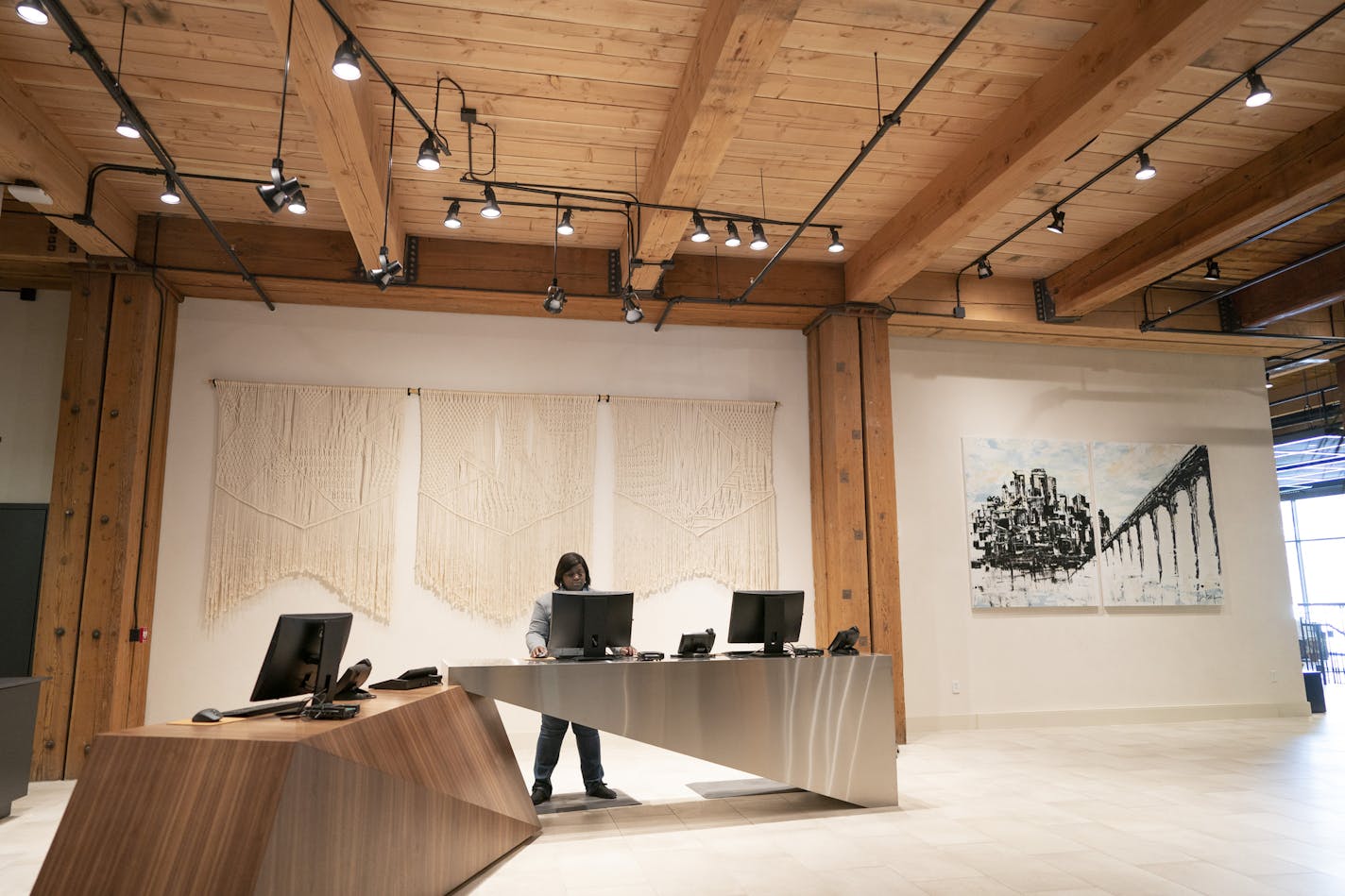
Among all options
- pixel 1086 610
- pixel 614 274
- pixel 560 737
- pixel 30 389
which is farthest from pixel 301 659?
pixel 1086 610

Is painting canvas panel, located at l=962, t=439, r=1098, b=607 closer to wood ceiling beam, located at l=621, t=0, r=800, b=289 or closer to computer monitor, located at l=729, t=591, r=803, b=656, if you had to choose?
computer monitor, located at l=729, t=591, r=803, b=656

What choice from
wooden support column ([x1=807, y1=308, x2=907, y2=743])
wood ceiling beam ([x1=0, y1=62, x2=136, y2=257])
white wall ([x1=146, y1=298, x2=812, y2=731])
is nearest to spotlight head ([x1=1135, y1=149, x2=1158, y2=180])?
wooden support column ([x1=807, y1=308, x2=907, y2=743])

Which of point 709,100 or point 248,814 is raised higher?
point 709,100

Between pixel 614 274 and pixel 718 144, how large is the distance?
2.52m

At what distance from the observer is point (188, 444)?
6.72 meters

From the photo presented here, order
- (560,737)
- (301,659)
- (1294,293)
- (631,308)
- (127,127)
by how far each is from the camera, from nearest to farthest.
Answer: (301,659) < (127,127) < (560,737) < (631,308) < (1294,293)

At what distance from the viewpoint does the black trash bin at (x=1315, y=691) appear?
344 inches

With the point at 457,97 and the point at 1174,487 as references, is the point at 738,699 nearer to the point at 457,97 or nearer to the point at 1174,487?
the point at 457,97

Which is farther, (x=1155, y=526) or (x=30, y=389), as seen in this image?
(x=1155, y=526)

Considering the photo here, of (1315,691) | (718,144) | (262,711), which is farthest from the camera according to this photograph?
(1315,691)

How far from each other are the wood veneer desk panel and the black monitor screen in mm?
317

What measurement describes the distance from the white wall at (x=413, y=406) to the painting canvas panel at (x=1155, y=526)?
3154 mm

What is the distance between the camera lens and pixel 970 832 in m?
4.43

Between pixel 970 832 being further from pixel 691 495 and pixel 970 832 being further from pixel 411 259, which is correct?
pixel 411 259
